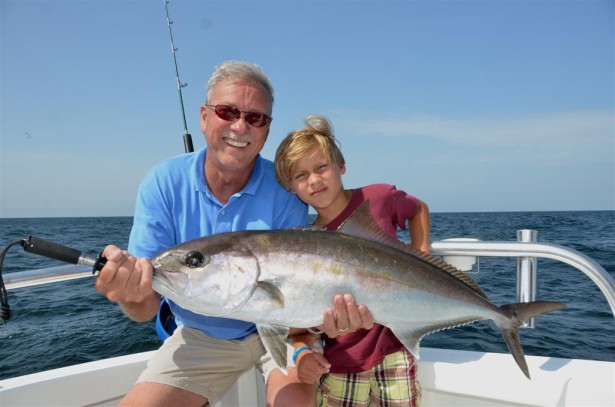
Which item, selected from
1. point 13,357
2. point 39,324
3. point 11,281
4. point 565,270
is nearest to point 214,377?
point 11,281

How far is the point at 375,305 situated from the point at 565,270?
13.4 m

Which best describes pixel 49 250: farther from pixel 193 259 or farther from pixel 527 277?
pixel 527 277

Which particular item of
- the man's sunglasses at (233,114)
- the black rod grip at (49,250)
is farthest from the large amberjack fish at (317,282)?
the man's sunglasses at (233,114)

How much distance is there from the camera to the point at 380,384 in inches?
112

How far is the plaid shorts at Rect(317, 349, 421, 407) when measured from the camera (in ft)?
9.21

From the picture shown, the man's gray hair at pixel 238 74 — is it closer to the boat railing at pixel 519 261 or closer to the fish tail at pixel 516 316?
the boat railing at pixel 519 261

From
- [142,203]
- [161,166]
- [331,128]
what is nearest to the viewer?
[142,203]

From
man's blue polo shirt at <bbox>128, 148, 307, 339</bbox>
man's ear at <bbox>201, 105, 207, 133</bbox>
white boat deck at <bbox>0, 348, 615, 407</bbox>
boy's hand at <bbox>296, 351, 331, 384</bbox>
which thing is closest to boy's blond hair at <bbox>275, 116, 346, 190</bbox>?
man's blue polo shirt at <bbox>128, 148, 307, 339</bbox>

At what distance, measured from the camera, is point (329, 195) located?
3031mm

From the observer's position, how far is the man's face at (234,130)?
9.82ft

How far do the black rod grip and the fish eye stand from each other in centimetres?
51

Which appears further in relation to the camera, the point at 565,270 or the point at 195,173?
the point at 565,270

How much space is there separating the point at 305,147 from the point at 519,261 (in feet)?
5.68

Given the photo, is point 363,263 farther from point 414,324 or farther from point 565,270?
point 565,270
